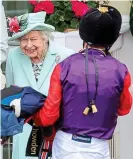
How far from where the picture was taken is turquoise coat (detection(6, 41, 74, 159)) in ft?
14.2

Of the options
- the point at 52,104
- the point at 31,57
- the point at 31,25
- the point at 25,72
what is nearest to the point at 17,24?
the point at 31,25

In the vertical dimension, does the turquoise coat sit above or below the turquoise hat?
below

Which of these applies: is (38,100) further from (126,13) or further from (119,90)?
(126,13)

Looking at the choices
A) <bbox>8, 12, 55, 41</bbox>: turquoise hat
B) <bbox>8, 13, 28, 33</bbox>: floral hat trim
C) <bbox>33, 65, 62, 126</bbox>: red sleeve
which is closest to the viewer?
<bbox>33, 65, 62, 126</bbox>: red sleeve

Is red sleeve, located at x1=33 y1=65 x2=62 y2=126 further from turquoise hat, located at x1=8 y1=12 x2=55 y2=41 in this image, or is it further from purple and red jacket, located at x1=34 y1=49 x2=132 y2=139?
turquoise hat, located at x1=8 y1=12 x2=55 y2=41

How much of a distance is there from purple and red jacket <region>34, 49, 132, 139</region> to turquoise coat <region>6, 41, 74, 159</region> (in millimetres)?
861

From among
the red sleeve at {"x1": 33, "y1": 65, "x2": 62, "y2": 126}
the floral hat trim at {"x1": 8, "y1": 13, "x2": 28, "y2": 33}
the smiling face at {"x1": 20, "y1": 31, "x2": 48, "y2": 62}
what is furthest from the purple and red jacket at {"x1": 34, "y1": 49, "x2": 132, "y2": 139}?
the floral hat trim at {"x1": 8, "y1": 13, "x2": 28, "y2": 33}

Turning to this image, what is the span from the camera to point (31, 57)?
14.2 feet

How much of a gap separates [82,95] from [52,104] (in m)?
0.20

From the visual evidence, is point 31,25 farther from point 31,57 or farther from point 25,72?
point 25,72

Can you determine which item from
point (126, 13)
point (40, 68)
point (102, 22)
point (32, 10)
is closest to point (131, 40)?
point (126, 13)

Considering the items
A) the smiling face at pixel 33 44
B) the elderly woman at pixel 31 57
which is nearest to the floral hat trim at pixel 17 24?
the elderly woman at pixel 31 57

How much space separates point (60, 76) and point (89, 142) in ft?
1.54

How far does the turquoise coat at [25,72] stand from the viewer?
4.32 metres
